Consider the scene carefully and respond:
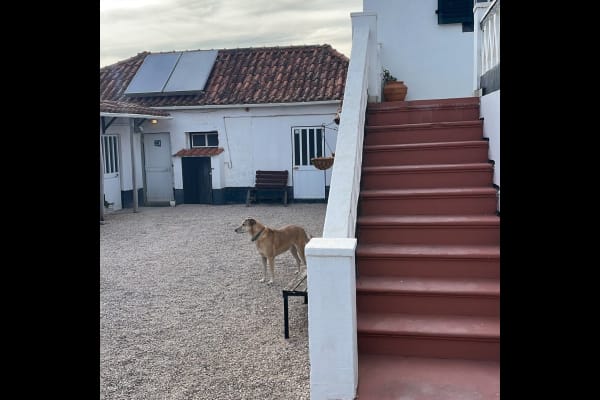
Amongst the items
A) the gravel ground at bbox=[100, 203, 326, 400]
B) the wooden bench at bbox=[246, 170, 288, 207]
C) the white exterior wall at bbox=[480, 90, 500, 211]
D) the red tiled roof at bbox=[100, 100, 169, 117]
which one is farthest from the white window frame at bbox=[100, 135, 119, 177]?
the white exterior wall at bbox=[480, 90, 500, 211]

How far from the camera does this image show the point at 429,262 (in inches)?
160

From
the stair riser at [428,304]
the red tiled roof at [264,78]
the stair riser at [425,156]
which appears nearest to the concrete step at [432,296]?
the stair riser at [428,304]

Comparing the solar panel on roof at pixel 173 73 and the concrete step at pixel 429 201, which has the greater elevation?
the solar panel on roof at pixel 173 73

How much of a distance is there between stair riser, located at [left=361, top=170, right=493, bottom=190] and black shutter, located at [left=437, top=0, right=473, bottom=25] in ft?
14.6

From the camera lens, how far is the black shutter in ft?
27.1

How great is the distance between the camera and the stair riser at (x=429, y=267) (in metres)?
3.99

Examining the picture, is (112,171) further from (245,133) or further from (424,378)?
(424,378)

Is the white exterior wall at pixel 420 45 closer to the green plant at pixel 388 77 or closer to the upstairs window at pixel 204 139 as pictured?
the green plant at pixel 388 77

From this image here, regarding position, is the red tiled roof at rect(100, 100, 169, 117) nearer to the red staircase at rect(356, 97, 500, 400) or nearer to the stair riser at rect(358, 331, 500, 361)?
the red staircase at rect(356, 97, 500, 400)

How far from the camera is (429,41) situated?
27.7 feet

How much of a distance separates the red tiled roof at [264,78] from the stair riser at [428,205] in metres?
9.98
